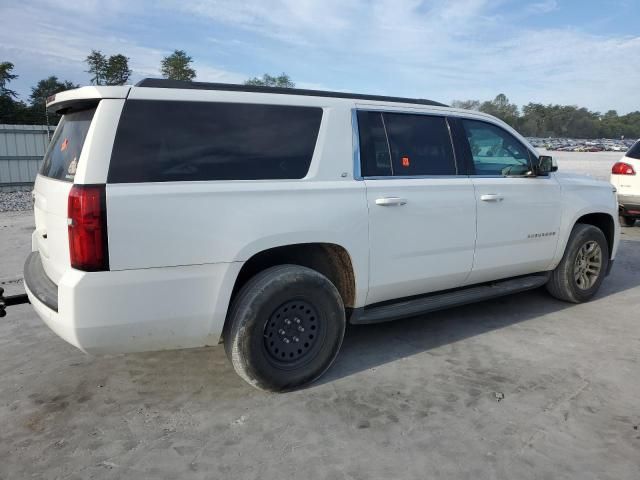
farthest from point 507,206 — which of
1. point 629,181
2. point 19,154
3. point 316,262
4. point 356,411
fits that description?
point 19,154

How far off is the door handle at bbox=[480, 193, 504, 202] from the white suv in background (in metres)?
5.84

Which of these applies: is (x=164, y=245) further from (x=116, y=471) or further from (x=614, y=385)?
(x=614, y=385)

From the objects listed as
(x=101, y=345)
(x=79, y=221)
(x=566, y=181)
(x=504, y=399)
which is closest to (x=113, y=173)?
(x=79, y=221)

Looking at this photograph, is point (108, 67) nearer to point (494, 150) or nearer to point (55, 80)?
point (55, 80)

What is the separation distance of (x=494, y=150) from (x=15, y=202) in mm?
12254

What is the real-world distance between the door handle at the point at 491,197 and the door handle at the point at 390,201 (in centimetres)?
87

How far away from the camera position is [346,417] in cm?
308

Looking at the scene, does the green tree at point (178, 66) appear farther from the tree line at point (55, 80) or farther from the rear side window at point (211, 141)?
the rear side window at point (211, 141)

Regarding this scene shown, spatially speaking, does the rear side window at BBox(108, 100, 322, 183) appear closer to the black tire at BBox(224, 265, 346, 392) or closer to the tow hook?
the black tire at BBox(224, 265, 346, 392)

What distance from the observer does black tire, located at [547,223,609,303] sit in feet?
16.6

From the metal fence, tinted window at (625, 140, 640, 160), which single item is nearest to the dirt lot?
tinted window at (625, 140, 640, 160)

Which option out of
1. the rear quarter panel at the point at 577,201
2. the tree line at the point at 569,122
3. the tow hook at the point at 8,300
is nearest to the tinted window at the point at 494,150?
the rear quarter panel at the point at 577,201

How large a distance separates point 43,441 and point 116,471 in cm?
56

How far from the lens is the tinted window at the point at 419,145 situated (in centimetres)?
382
